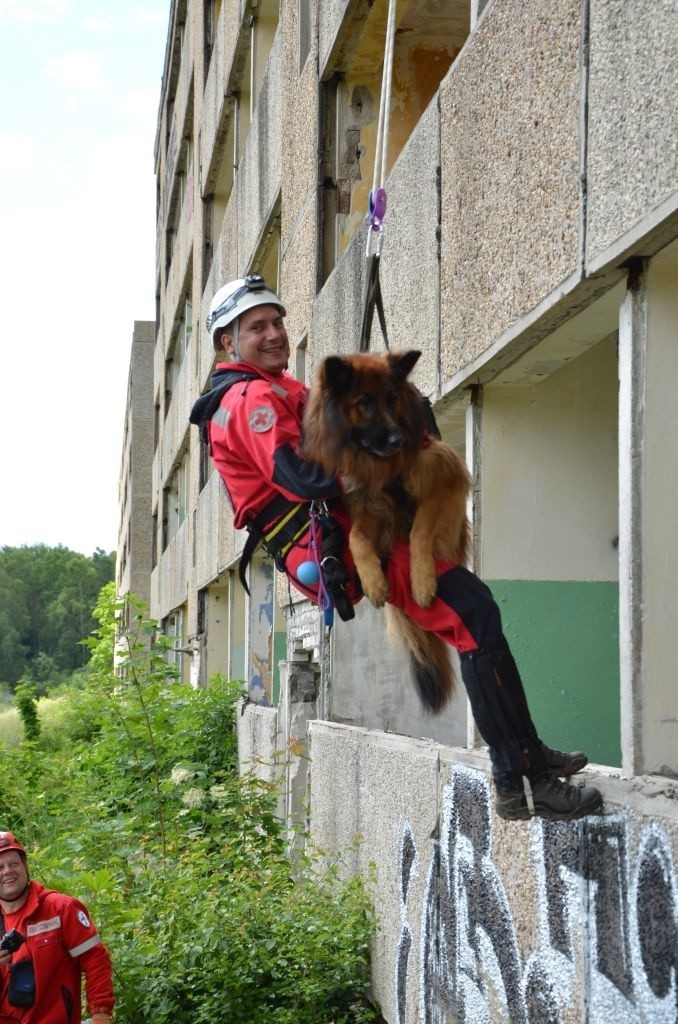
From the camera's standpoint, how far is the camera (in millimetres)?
6664

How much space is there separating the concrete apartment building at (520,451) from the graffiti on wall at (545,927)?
0.04 feet

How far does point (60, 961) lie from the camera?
666 cm

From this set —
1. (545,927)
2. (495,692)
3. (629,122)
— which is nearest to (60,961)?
(545,927)

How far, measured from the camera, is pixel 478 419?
579 cm

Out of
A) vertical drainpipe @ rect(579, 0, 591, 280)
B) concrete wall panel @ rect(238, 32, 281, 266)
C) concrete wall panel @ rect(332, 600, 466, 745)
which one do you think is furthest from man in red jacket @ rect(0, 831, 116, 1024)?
concrete wall panel @ rect(238, 32, 281, 266)

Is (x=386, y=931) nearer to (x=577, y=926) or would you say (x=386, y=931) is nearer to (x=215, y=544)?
(x=577, y=926)

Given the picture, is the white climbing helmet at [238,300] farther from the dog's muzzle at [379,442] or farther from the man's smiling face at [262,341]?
the dog's muzzle at [379,442]

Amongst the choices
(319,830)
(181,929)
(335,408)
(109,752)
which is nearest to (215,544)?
(109,752)

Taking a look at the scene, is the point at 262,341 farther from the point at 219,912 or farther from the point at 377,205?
the point at 219,912

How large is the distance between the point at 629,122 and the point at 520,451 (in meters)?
2.05

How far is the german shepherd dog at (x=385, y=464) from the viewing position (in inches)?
158

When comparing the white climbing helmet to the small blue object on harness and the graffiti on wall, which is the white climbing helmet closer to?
the small blue object on harness

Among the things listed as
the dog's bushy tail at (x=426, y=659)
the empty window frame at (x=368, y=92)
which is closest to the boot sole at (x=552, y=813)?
the dog's bushy tail at (x=426, y=659)

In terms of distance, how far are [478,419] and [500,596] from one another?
2.54 ft
